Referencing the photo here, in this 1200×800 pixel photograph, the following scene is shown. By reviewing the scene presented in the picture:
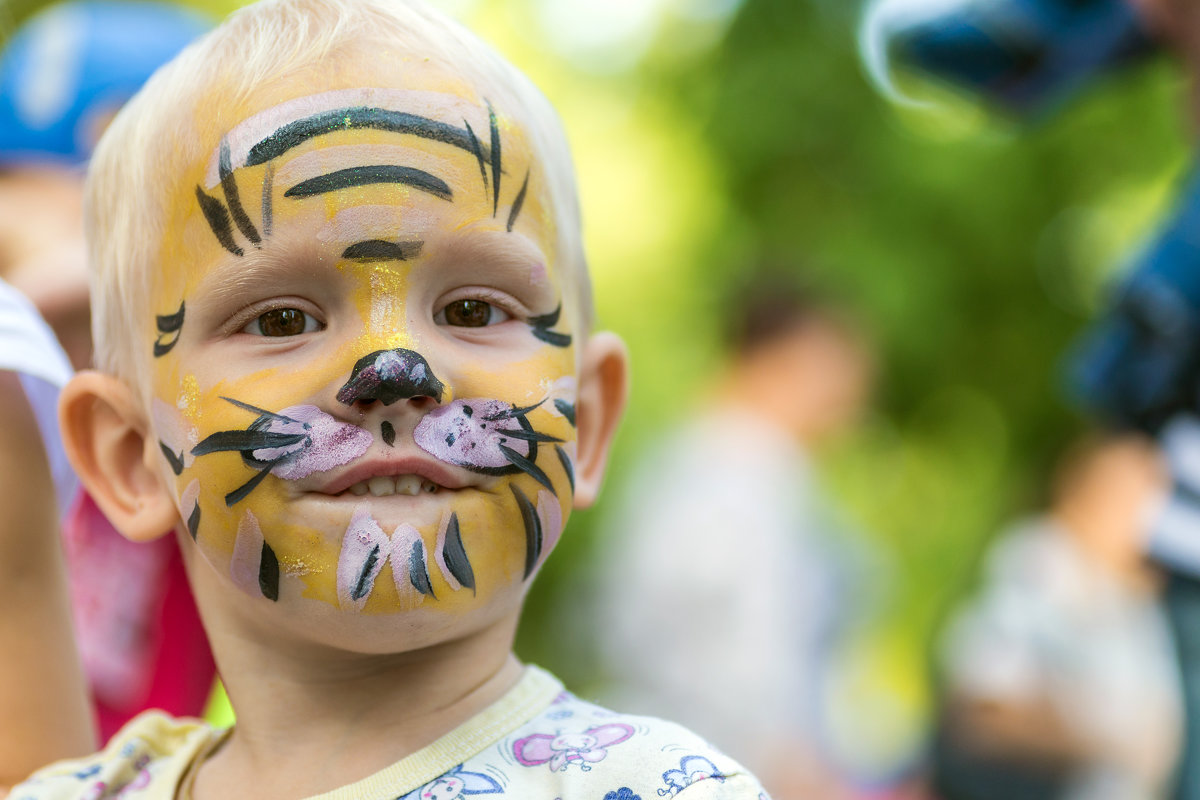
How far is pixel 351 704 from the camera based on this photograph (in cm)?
160

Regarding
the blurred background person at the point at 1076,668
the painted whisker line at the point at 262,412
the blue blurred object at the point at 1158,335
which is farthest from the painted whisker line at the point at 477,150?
the blurred background person at the point at 1076,668

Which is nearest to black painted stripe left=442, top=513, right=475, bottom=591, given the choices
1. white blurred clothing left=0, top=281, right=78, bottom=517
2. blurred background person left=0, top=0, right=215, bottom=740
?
white blurred clothing left=0, top=281, right=78, bottom=517

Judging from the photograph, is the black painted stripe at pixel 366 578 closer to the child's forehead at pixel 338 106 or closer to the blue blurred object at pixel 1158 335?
the child's forehead at pixel 338 106

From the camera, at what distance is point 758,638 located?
489 cm

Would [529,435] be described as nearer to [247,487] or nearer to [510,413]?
[510,413]

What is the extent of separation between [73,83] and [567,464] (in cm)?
196

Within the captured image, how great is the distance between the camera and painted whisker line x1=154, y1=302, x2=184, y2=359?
1575mm

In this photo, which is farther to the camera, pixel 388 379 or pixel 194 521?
pixel 194 521

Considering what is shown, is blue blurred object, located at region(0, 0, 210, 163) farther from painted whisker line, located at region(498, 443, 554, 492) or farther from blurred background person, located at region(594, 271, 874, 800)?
blurred background person, located at region(594, 271, 874, 800)

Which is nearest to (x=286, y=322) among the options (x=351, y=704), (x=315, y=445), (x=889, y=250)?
(x=315, y=445)

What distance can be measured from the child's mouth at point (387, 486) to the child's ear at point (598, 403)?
13.8 inches

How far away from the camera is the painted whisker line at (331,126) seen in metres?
1.50

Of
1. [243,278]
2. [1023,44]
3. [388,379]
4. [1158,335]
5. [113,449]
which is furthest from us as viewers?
[1023,44]

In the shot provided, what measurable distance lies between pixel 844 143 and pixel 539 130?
7.91 meters
